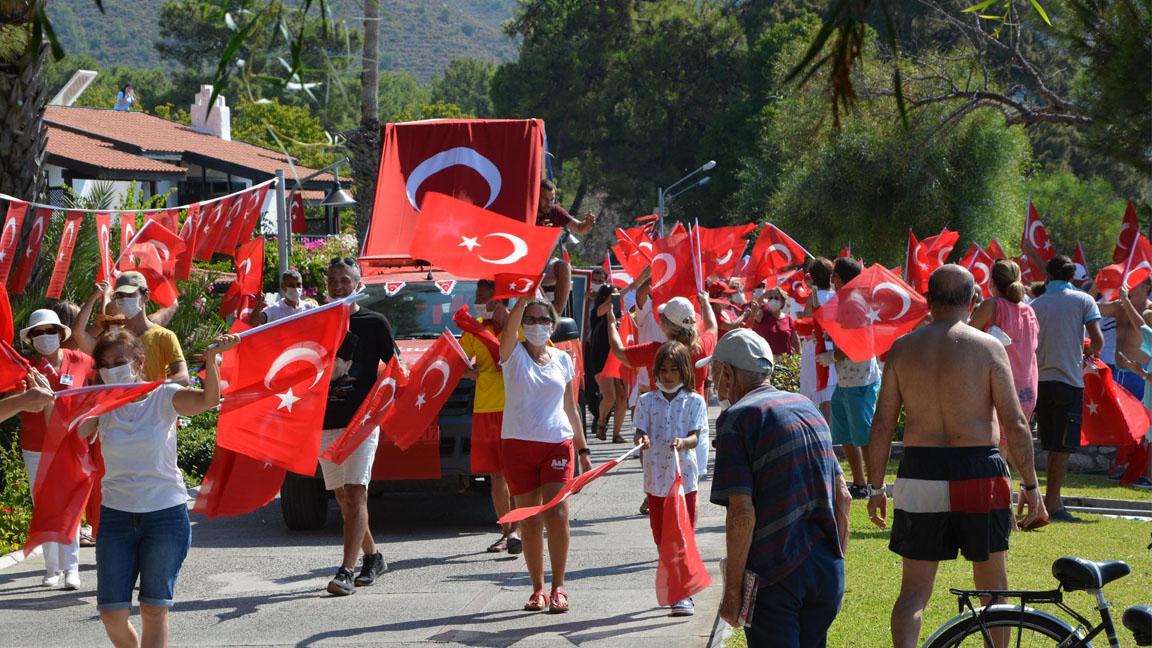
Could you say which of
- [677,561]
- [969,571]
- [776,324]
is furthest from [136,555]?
[776,324]

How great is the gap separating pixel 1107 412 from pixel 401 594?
688 cm

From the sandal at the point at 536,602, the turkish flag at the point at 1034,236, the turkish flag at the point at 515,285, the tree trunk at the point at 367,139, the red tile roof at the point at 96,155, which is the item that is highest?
the red tile roof at the point at 96,155

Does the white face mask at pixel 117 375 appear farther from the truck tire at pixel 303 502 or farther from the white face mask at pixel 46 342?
the truck tire at pixel 303 502

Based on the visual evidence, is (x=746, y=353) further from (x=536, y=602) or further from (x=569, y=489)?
(x=536, y=602)

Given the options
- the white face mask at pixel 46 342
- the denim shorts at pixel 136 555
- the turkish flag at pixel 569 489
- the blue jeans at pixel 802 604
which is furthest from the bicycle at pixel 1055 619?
the white face mask at pixel 46 342

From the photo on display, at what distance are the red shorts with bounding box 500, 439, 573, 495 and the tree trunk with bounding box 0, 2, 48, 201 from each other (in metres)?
5.79

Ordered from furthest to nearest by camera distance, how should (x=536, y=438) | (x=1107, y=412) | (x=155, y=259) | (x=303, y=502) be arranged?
(x=1107, y=412) → (x=155, y=259) → (x=303, y=502) → (x=536, y=438)

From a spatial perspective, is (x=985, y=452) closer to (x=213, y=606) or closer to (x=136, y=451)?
(x=136, y=451)

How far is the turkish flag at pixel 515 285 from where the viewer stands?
307 inches

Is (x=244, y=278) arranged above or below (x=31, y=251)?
below

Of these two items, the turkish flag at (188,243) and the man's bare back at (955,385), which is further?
the turkish flag at (188,243)

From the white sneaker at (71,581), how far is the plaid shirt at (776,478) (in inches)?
214

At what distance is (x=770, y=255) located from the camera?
54.1 feet

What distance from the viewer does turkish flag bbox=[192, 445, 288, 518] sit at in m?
8.07
